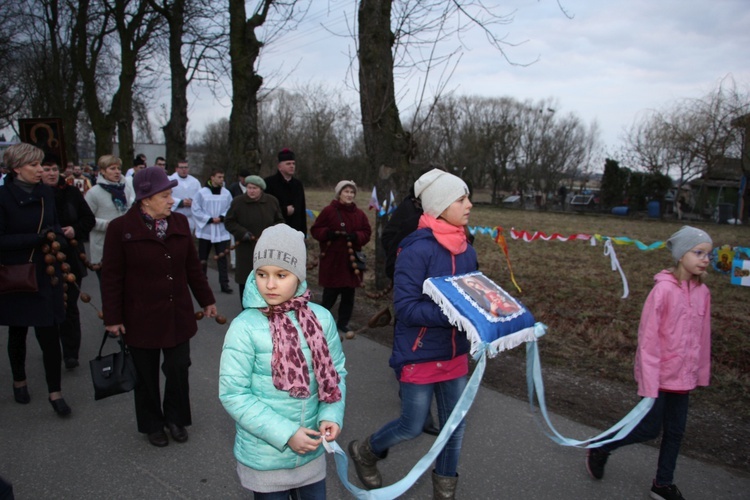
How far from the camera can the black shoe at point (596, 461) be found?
356 centimetres

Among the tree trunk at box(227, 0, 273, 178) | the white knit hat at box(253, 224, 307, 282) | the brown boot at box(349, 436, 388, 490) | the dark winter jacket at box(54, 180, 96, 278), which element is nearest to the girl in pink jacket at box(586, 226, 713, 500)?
the brown boot at box(349, 436, 388, 490)

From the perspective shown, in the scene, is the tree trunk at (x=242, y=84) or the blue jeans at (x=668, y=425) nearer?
the blue jeans at (x=668, y=425)

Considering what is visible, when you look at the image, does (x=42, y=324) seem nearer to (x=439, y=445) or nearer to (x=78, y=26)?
(x=439, y=445)

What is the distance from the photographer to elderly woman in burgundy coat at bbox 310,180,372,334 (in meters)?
6.32

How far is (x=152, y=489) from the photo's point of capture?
3457 millimetres

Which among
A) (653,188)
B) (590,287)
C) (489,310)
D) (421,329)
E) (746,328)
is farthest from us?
(653,188)

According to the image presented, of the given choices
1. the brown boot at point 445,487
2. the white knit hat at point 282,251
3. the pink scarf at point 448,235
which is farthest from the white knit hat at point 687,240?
the white knit hat at point 282,251

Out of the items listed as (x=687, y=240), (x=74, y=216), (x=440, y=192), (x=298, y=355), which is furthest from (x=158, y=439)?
(x=687, y=240)

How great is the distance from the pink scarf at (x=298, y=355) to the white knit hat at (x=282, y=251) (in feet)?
0.52

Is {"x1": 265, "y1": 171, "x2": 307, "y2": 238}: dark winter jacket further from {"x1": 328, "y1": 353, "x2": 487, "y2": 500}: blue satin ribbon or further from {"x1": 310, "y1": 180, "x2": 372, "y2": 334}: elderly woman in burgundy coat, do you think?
{"x1": 328, "y1": 353, "x2": 487, "y2": 500}: blue satin ribbon

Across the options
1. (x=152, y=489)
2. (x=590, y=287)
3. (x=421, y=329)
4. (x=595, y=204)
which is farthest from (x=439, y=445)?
(x=595, y=204)

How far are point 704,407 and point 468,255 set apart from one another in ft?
10.1

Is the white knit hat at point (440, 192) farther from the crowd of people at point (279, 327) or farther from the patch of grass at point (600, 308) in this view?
the patch of grass at point (600, 308)

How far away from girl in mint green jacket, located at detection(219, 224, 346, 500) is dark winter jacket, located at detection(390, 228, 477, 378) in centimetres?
67
